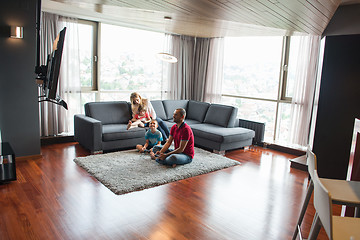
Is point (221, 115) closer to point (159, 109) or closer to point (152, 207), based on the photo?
point (159, 109)

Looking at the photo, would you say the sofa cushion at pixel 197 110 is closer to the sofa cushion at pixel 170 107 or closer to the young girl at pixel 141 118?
the sofa cushion at pixel 170 107

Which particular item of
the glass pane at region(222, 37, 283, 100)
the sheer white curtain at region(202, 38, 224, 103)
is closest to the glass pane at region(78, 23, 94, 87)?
the sheer white curtain at region(202, 38, 224, 103)

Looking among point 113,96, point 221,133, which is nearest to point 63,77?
point 113,96

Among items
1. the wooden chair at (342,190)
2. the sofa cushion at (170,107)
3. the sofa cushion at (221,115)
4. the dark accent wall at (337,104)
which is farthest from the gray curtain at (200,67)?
the wooden chair at (342,190)

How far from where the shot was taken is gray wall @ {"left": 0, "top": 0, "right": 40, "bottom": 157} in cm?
400

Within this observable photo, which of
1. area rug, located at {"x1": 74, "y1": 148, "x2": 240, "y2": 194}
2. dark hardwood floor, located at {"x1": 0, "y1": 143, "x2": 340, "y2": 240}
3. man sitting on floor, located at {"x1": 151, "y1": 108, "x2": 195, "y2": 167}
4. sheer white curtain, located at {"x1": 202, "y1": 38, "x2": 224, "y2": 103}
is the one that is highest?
sheer white curtain, located at {"x1": 202, "y1": 38, "x2": 224, "y2": 103}

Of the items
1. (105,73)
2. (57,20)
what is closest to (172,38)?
(105,73)

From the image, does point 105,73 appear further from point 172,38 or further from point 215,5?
point 215,5

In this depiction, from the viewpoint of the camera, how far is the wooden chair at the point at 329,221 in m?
1.21

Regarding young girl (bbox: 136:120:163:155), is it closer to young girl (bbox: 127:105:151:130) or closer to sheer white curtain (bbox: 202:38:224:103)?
young girl (bbox: 127:105:151:130)

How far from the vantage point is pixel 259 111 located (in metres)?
6.16

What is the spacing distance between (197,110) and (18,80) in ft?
11.7

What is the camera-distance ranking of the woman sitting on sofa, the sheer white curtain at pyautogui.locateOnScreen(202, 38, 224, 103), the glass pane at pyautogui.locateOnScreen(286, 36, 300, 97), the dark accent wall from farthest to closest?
the sheer white curtain at pyautogui.locateOnScreen(202, 38, 224, 103)
the glass pane at pyautogui.locateOnScreen(286, 36, 300, 97)
the woman sitting on sofa
the dark accent wall

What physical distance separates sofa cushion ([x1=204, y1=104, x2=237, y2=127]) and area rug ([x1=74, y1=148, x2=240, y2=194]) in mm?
979
